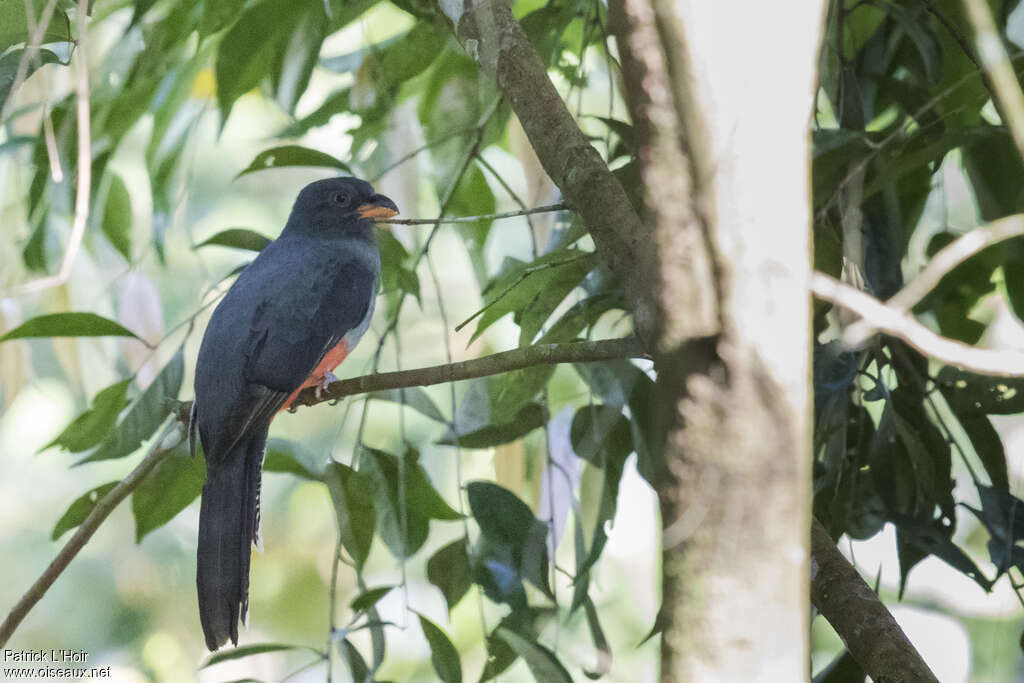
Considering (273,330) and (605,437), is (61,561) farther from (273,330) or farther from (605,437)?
(605,437)

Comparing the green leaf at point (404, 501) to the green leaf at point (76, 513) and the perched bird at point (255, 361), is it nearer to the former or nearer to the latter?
the perched bird at point (255, 361)

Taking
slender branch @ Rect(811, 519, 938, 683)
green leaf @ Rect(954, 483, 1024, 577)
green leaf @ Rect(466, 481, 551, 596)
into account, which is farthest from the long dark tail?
green leaf @ Rect(954, 483, 1024, 577)

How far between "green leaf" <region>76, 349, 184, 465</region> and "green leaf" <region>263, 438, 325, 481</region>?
0.23 meters

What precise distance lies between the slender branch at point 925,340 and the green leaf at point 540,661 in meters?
1.03

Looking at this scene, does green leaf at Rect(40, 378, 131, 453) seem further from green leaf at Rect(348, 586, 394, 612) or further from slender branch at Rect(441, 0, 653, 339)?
slender branch at Rect(441, 0, 653, 339)

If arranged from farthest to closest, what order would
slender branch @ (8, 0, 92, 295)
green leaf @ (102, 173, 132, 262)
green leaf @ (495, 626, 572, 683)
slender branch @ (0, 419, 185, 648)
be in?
green leaf @ (102, 173, 132, 262), slender branch @ (0, 419, 185, 648), green leaf @ (495, 626, 572, 683), slender branch @ (8, 0, 92, 295)

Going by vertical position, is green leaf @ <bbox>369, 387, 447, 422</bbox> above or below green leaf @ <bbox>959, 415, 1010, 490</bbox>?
above

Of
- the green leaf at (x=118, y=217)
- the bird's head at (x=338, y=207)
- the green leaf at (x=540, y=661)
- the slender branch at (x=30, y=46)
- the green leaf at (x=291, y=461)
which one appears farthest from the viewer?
the bird's head at (x=338, y=207)

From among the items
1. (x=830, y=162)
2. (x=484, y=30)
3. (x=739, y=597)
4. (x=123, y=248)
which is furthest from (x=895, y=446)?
(x=123, y=248)

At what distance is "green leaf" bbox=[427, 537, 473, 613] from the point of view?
6.50 ft

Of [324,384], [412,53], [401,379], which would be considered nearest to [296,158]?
[412,53]

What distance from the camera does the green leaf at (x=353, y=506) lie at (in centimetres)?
201

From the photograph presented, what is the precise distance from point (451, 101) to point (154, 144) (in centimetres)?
72

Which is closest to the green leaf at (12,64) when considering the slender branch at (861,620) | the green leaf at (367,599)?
the green leaf at (367,599)
